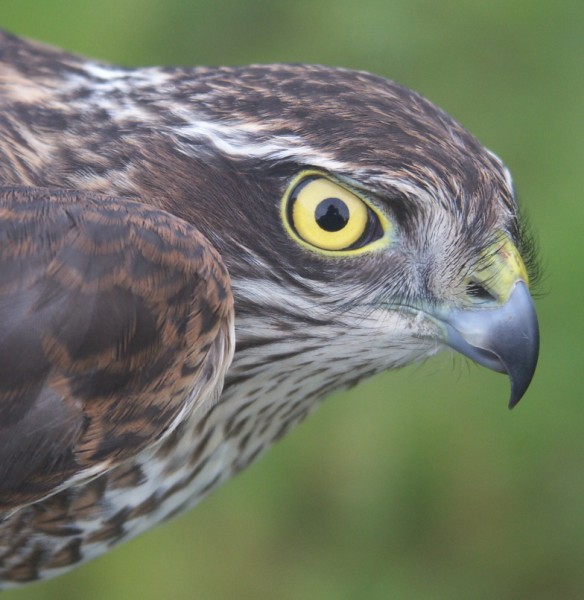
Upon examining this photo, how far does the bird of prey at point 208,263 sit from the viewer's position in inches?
103

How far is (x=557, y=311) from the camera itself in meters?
5.15

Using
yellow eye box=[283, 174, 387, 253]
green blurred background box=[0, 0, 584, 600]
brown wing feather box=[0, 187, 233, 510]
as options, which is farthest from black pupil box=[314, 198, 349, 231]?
green blurred background box=[0, 0, 584, 600]

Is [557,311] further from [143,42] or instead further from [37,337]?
[37,337]

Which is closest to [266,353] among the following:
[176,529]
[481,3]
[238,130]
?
[238,130]

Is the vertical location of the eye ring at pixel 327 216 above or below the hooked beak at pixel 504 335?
above

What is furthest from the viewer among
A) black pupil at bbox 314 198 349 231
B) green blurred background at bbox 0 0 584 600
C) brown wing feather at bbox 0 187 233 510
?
green blurred background at bbox 0 0 584 600

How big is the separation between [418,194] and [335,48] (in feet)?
11.4

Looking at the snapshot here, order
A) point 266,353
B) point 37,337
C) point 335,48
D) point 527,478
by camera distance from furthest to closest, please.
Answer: point 335,48
point 527,478
point 266,353
point 37,337

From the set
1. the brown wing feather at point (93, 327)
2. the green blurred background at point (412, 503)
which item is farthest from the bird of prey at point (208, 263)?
the green blurred background at point (412, 503)

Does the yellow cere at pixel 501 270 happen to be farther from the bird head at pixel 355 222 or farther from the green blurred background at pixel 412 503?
the green blurred background at pixel 412 503

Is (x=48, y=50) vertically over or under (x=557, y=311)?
over

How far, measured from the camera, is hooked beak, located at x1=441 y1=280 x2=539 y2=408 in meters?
2.88

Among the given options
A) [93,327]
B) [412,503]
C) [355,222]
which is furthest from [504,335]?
[412,503]

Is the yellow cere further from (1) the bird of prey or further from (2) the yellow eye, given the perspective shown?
(2) the yellow eye
